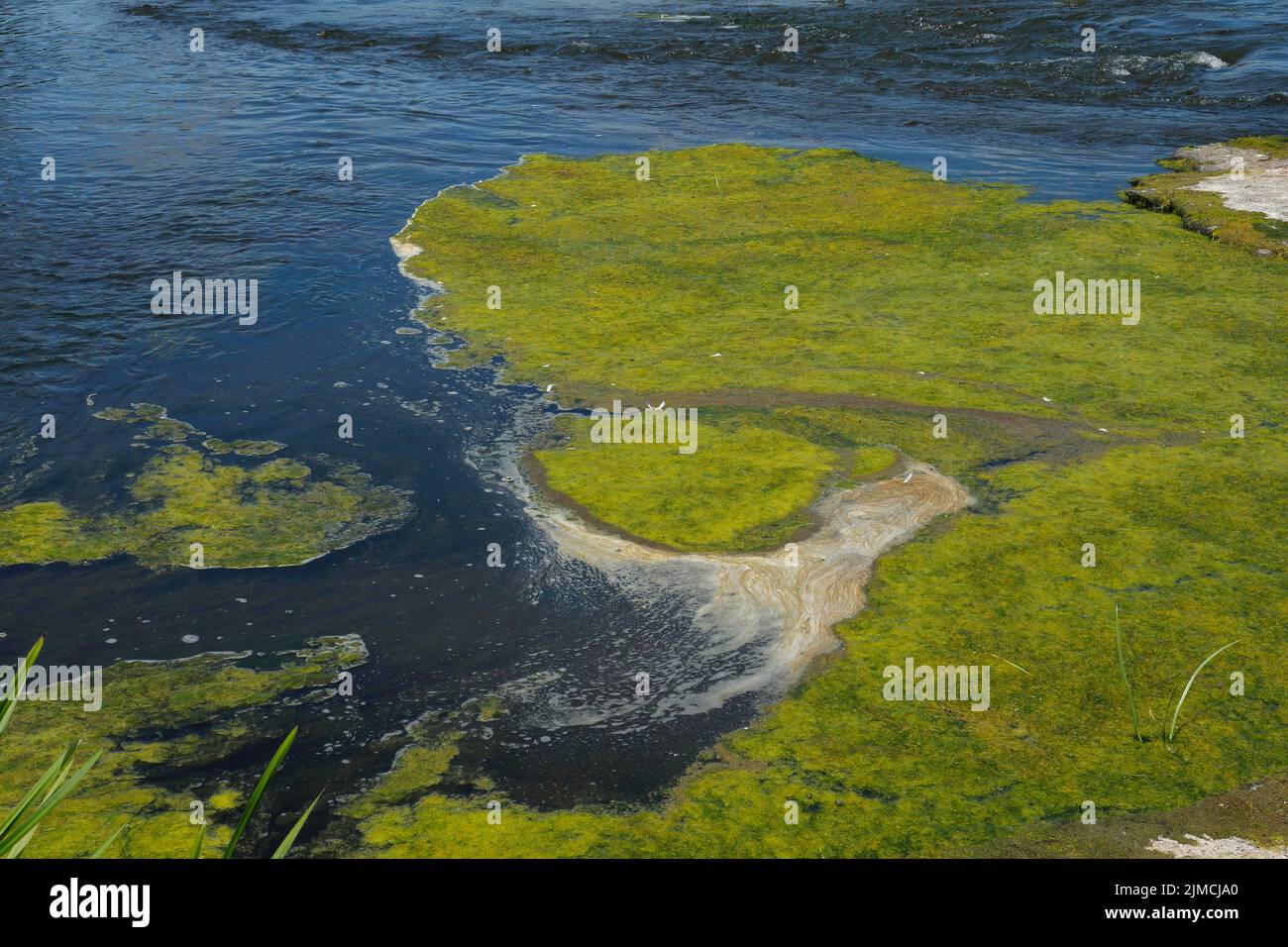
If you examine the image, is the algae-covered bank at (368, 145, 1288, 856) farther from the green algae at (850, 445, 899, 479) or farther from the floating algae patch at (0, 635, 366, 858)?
the floating algae patch at (0, 635, 366, 858)

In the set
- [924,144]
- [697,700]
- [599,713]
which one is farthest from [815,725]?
[924,144]

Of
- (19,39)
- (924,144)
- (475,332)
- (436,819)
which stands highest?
(19,39)

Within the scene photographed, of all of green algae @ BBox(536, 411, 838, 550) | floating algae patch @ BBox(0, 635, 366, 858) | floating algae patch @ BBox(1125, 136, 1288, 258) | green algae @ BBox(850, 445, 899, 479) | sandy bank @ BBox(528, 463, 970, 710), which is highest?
floating algae patch @ BBox(1125, 136, 1288, 258)

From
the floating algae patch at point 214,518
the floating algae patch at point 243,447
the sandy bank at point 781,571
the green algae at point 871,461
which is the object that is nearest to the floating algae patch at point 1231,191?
the green algae at point 871,461

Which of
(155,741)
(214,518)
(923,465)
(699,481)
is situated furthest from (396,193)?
(155,741)

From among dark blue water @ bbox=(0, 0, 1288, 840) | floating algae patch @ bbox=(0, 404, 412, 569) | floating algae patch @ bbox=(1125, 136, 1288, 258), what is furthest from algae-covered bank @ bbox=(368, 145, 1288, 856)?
floating algae patch @ bbox=(0, 404, 412, 569)

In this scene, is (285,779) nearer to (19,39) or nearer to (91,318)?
(91,318)

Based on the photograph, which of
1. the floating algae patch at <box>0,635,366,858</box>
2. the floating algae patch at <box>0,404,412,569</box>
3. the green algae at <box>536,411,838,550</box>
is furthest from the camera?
the green algae at <box>536,411,838,550</box>
